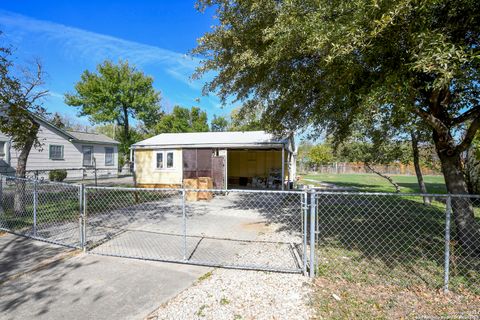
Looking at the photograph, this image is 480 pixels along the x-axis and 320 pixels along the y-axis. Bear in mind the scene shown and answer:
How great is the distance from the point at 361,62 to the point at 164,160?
1241cm

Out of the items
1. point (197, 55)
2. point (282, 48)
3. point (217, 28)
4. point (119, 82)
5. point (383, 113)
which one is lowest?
point (383, 113)

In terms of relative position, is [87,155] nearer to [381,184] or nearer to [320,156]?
[381,184]

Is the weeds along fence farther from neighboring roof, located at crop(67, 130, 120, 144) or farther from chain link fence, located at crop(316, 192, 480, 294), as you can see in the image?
neighboring roof, located at crop(67, 130, 120, 144)

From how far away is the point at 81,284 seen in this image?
12.1 ft

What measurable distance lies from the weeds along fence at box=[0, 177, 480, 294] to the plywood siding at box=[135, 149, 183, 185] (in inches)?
189

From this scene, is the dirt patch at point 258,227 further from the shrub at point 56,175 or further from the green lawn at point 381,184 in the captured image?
the shrub at point 56,175

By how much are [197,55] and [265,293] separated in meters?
5.28

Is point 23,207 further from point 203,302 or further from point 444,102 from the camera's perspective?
point 444,102

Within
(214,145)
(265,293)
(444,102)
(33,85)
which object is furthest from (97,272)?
(214,145)

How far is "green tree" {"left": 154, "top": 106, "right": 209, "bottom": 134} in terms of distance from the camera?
118ft

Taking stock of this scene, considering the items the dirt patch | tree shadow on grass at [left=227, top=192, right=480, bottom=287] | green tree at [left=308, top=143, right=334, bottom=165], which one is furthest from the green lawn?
green tree at [left=308, top=143, right=334, bottom=165]

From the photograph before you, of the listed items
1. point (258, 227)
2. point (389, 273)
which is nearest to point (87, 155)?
point (258, 227)

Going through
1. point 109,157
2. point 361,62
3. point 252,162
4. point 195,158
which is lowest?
point 252,162

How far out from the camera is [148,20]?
441 inches
